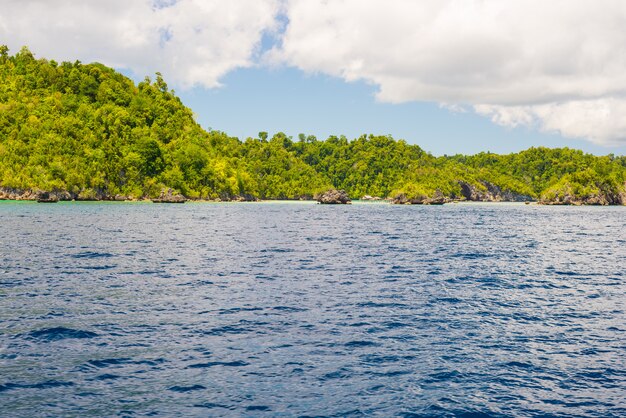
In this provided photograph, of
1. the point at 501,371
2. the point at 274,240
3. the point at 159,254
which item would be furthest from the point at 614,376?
the point at 274,240

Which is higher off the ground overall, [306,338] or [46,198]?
[46,198]

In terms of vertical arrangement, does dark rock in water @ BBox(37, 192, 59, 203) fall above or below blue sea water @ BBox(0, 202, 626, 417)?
above

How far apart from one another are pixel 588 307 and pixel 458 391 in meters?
15.8

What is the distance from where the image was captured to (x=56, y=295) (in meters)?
27.8

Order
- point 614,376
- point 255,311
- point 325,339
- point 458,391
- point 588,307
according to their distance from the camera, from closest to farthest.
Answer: point 458,391 < point 614,376 < point 325,339 < point 255,311 < point 588,307

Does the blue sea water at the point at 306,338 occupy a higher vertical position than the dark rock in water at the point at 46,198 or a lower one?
lower

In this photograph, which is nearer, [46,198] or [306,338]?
[306,338]

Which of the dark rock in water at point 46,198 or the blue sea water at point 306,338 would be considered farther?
the dark rock in water at point 46,198

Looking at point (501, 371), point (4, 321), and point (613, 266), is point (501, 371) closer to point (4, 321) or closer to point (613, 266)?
point (4, 321)

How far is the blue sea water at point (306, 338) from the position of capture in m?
14.3

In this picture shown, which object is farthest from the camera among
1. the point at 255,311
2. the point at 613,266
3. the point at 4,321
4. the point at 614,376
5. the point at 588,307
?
the point at 613,266

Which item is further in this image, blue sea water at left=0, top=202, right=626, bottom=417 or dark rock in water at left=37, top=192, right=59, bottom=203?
dark rock in water at left=37, top=192, right=59, bottom=203

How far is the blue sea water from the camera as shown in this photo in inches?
562

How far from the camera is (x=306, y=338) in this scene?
2016cm
